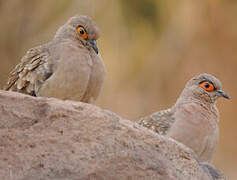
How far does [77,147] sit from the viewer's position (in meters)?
4.39

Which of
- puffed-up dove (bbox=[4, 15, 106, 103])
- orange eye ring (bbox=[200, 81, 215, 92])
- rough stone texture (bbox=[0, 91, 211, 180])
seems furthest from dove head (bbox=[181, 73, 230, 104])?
rough stone texture (bbox=[0, 91, 211, 180])

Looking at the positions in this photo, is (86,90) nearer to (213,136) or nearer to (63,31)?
(63,31)

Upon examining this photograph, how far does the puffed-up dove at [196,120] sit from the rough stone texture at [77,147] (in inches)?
77.3

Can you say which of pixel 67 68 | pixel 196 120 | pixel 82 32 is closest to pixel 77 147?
pixel 67 68

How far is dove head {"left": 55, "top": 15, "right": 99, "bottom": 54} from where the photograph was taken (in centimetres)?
651

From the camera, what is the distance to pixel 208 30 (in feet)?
39.1

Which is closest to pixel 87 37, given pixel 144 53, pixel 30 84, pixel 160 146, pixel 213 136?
pixel 30 84

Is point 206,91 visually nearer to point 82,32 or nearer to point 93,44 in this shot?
point 93,44

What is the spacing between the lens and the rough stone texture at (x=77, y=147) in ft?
14.0

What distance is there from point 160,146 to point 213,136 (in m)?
2.25

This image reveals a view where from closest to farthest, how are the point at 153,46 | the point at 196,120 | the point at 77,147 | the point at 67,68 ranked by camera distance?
1. the point at 77,147
2. the point at 67,68
3. the point at 196,120
4. the point at 153,46

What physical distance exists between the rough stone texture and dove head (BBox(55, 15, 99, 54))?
6.39 feet

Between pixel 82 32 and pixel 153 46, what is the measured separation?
17.2 ft

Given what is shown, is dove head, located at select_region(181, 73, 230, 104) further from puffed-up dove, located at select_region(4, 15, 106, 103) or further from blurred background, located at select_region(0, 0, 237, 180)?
blurred background, located at select_region(0, 0, 237, 180)
